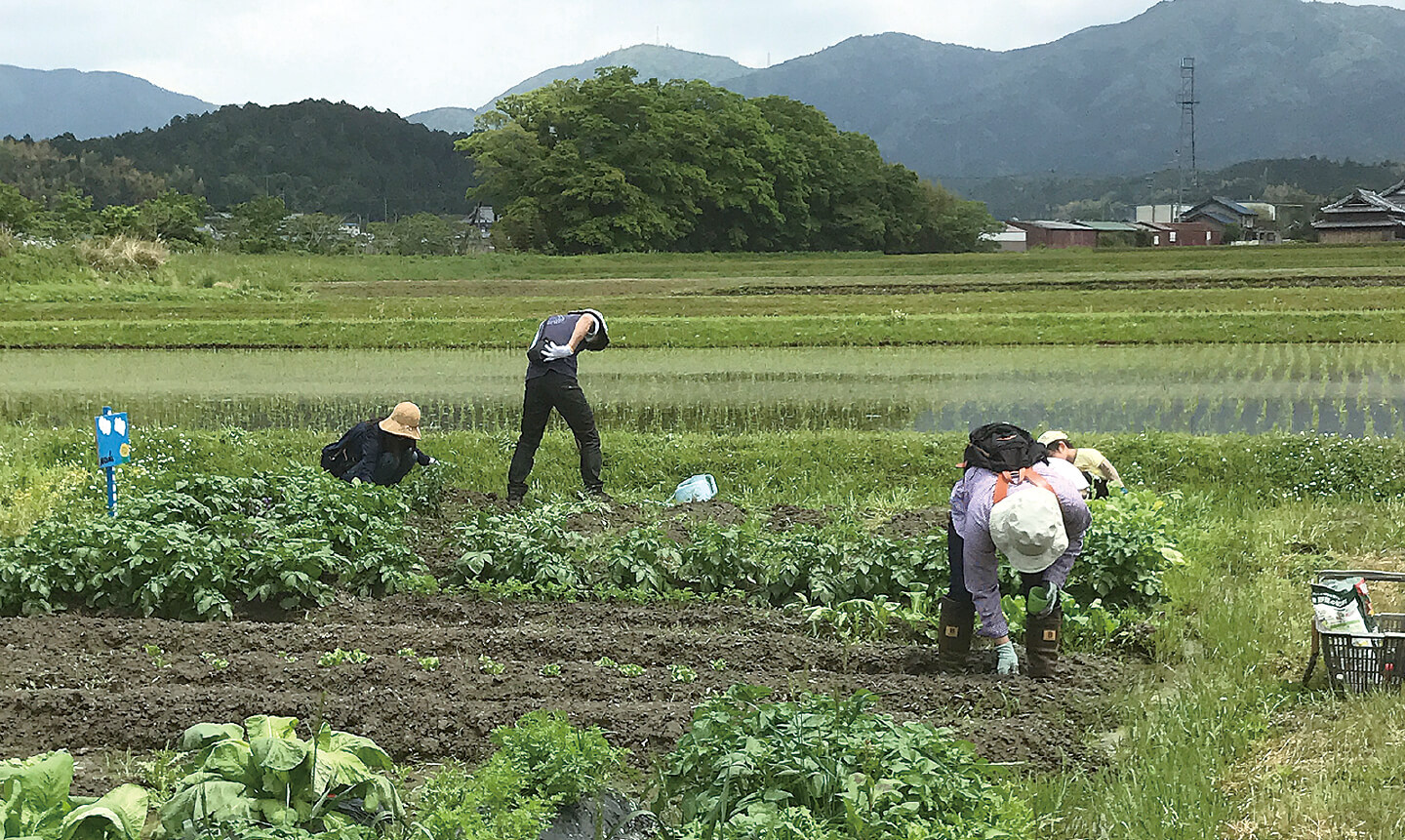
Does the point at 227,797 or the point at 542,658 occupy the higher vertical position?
the point at 227,797

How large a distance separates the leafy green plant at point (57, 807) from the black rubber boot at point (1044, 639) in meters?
4.10

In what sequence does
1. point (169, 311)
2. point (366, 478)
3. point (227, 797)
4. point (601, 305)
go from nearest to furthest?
point (227, 797) → point (366, 478) → point (169, 311) → point (601, 305)

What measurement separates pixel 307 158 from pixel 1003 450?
396 feet

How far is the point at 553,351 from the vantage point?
10.8 meters

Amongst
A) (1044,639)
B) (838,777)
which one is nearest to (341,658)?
(838,777)

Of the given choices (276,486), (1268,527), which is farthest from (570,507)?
(1268,527)

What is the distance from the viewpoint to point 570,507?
32.5 ft

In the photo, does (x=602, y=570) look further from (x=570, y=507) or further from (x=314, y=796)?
(x=314, y=796)

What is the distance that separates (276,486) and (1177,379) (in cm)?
1430

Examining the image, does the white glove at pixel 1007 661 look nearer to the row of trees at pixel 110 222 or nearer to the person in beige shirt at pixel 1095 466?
the person in beige shirt at pixel 1095 466

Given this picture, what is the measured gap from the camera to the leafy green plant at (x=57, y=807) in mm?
3932

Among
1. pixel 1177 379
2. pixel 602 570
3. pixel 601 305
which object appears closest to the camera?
pixel 602 570

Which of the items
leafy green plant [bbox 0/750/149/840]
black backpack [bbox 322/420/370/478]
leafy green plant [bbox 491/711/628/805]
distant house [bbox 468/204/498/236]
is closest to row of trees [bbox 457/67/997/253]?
distant house [bbox 468/204/498/236]

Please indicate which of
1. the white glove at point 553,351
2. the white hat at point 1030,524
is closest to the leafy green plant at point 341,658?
the white hat at point 1030,524
